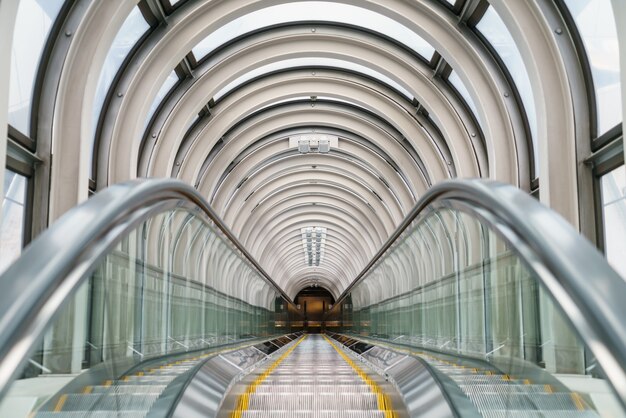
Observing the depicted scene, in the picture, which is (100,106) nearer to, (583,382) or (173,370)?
(173,370)

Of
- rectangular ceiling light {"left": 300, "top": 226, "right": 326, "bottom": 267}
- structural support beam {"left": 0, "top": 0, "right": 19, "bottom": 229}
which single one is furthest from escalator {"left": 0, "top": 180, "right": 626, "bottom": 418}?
rectangular ceiling light {"left": 300, "top": 226, "right": 326, "bottom": 267}

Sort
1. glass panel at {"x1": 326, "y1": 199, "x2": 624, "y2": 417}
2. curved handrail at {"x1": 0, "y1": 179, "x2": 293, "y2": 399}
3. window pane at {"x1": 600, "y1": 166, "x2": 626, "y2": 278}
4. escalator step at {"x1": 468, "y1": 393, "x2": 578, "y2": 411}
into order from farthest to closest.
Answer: window pane at {"x1": 600, "y1": 166, "x2": 626, "y2": 278}
escalator step at {"x1": 468, "y1": 393, "x2": 578, "y2": 411}
glass panel at {"x1": 326, "y1": 199, "x2": 624, "y2": 417}
curved handrail at {"x1": 0, "y1": 179, "x2": 293, "y2": 399}

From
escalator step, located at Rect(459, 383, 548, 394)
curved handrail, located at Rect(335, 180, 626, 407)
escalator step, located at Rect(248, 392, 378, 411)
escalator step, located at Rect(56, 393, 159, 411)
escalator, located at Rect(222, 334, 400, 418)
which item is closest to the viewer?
curved handrail, located at Rect(335, 180, 626, 407)

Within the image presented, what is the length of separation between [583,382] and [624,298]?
0.53 meters

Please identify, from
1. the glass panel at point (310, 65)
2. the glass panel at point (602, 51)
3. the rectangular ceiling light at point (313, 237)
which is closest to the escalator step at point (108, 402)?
the glass panel at point (602, 51)

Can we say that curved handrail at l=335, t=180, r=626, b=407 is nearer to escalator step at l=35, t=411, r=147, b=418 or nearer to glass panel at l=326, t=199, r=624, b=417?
glass panel at l=326, t=199, r=624, b=417

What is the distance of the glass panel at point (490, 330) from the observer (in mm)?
2771

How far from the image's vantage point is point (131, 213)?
12.5ft

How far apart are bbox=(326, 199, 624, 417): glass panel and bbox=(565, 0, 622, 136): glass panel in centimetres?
381

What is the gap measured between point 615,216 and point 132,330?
793cm

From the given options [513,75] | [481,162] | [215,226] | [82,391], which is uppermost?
[513,75]

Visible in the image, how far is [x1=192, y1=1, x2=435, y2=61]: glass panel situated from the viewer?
16953 mm

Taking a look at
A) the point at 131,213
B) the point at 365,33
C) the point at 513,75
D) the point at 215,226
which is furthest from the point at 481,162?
the point at 131,213

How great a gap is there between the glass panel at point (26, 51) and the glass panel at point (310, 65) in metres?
8.90
